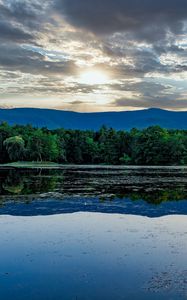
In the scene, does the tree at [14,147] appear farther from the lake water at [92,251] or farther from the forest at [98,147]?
the lake water at [92,251]

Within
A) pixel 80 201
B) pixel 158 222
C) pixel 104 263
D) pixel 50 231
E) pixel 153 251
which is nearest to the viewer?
pixel 104 263

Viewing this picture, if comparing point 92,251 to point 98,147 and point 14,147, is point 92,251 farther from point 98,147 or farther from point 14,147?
point 98,147

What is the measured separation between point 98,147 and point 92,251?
112m

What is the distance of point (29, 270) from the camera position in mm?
11875

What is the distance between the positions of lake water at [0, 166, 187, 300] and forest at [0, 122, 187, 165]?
84.6 meters

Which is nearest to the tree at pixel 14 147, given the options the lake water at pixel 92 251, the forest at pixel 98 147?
the forest at pixel 98 147

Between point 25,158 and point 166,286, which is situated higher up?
point 166,286

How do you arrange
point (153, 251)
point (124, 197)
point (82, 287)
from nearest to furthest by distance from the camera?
point (82, 287), point (153, 251), point (124, 197)

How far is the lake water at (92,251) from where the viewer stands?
10.3 m

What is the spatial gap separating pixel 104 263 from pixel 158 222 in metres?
7.62

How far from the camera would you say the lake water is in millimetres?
10330

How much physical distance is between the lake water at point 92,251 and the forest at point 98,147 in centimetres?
8464

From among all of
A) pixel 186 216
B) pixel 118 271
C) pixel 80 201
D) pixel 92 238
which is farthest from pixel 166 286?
pixel 80 201

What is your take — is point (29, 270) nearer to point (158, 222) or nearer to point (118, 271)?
point (118, 271)
